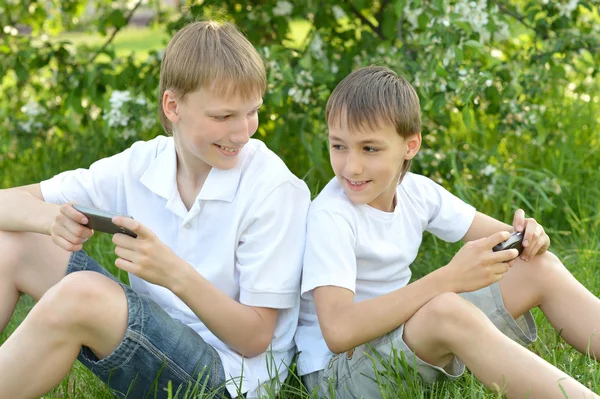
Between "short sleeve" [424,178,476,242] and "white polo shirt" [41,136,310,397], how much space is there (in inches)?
15.7

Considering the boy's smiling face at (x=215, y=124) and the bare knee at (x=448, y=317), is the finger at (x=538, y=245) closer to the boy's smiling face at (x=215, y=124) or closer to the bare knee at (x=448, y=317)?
the bare knee at (x=448, y=317)

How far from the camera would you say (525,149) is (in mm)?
3908

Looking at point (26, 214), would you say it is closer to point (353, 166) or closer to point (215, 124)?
point (215, 124)

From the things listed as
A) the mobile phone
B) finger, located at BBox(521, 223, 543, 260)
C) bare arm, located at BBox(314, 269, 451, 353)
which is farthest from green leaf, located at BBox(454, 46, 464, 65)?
the mobile phone

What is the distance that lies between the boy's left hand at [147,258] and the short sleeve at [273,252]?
0.73ft

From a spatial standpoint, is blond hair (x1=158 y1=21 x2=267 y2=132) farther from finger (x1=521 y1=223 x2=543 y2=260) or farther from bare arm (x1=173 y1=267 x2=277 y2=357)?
finger (x1=521 y1=223 x2=543 y2=260)

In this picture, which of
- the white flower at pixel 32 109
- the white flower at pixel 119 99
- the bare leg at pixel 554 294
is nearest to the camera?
the bare leg at pixel 554 294

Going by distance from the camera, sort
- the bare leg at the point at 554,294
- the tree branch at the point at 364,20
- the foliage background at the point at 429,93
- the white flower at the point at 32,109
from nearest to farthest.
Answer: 1. the bare leg at the point at 554,294
2. the foliage background at the point at 429,93
3. the tree branch at the point at 364,20
4. the white flower at the point at 32,109

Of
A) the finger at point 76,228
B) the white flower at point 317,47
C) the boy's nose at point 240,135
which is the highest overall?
the boy's nose at point 240,135

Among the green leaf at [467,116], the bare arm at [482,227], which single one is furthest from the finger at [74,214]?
the green leaf at [467,116]

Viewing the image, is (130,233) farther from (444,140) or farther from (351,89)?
(444,140)

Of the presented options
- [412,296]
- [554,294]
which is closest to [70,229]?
[412,296]

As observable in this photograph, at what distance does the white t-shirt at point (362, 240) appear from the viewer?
2152 millimetres

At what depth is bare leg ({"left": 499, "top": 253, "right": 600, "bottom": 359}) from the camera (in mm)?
2275
